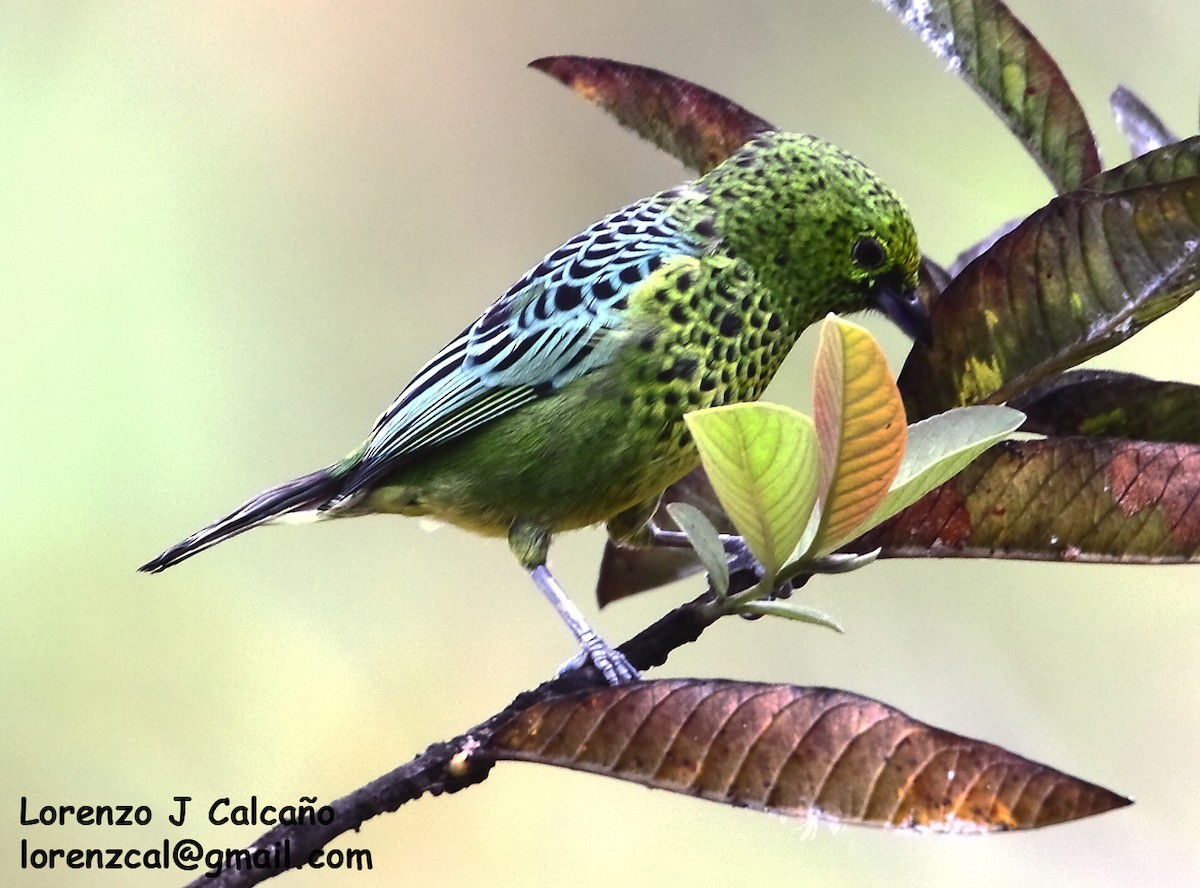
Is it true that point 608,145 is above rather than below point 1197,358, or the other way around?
above

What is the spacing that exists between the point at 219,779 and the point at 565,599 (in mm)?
2254

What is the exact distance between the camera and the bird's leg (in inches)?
62.7

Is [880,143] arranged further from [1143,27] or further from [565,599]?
[565,599]

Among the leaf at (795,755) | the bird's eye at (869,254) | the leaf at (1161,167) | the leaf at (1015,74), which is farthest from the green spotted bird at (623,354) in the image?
the leaf at (795,755)

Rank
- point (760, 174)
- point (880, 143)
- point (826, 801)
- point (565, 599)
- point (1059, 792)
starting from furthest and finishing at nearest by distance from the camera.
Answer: point (880, 143), point (760, 174), point (565, 599), point (826, 801), point (1059, 792)

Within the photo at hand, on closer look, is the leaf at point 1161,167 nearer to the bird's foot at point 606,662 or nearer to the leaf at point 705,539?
the leaf at point 705,539

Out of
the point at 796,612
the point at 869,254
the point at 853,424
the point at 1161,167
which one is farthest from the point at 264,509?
the point at 1161,167

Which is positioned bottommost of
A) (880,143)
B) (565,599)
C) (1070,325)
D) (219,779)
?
(219,779)

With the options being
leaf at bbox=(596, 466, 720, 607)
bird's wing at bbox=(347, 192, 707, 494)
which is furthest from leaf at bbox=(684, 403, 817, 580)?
bird's wing at bbox=(347, 192, 707, 494)

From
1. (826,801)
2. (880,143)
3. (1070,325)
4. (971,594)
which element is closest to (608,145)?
(880,143)

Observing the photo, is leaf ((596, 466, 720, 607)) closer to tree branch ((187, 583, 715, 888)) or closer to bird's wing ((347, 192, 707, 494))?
bird's wing ((347, 192, 707, 494))

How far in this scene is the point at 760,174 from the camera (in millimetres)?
2037

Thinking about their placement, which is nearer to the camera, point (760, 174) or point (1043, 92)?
point (1043, 92)

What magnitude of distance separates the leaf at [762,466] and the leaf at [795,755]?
151 millimetres
